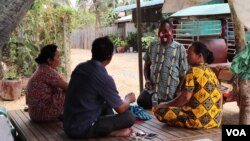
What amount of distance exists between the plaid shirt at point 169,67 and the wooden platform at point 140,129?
478 millimetres

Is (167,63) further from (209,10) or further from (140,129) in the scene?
(209,10)

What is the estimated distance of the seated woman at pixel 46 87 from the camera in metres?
4.12

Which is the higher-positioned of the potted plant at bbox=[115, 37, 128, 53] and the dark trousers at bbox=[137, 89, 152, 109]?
the potted plant at bbox=[115, 37, 128, 53]

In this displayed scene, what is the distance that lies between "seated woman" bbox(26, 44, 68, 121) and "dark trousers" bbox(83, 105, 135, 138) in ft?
2.46

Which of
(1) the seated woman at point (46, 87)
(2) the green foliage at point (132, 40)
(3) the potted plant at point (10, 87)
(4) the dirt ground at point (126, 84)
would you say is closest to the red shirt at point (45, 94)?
(1) the seated woman at point (46, 87)

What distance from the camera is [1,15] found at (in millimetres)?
1825

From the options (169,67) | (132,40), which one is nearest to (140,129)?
(169,67)

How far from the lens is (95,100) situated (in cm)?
350

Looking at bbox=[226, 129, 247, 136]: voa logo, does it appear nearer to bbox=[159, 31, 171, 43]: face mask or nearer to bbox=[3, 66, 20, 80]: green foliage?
bbox=[159, 31, 171, 43]: face mask

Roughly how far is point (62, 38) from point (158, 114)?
6242 millimetres

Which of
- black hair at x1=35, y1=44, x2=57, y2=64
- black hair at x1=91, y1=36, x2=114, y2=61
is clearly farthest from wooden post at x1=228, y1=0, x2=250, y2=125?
black hair at x1=35, y1=44, x2=57, y2=64

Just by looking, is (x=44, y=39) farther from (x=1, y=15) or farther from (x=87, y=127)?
(x=1, y=15)

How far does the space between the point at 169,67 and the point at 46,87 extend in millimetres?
1527

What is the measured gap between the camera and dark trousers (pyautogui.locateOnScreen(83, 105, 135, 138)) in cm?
357
